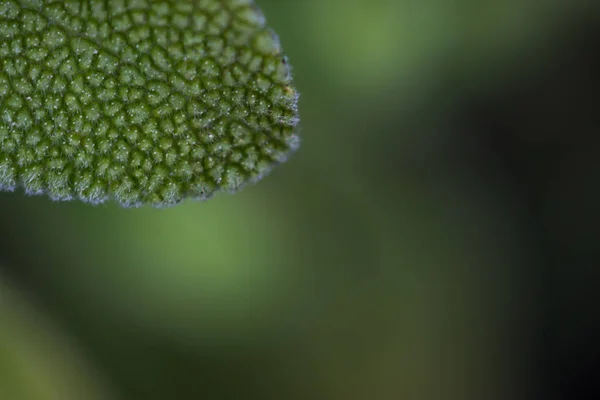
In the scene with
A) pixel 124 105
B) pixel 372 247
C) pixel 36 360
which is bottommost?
pixel 36 360

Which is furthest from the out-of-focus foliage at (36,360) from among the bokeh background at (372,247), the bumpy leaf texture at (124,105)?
the bumpy leaf texture at (124,105)

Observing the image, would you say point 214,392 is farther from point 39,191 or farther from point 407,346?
point 39,191

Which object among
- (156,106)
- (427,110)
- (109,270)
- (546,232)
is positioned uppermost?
(427,110)

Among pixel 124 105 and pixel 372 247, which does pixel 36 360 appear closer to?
pixel 372 247

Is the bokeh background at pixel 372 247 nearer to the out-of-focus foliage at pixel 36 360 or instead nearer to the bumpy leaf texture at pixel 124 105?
the out-of-focus foliage at pixel 36 360

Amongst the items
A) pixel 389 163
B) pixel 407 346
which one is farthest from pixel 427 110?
pixel 407 346

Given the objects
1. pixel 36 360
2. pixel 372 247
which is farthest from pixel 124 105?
pixel 372 247
